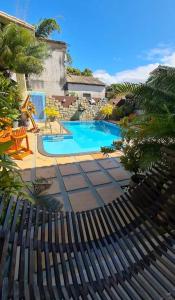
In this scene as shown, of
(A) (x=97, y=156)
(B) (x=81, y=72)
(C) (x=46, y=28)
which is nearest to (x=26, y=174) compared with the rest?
(A) (x=97, y=156)

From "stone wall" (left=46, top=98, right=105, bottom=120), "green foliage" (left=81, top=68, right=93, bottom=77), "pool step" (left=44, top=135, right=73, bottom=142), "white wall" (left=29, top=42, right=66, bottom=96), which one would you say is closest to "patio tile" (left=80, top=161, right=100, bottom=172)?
"pool step" (left=44, top=135, right=73, bottom=142)

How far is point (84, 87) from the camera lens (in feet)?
96.1

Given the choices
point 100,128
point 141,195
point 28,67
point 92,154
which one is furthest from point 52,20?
point 141,195

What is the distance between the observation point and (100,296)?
1.59 m

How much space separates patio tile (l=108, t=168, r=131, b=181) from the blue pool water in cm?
182

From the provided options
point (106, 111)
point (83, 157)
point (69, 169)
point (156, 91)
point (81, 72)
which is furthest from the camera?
point (81, 72)

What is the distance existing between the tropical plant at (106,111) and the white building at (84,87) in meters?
8.76

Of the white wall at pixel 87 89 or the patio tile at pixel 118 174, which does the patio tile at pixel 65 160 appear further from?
the white wall at pixel 87 89

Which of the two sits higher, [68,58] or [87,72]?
[87,72]

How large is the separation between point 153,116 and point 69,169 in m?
3.01

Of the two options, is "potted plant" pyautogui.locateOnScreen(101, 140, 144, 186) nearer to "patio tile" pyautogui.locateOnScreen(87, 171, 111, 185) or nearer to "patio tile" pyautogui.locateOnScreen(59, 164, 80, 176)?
"patio tile" pyautogui.locateOnScreen(87, 171, 111, 185)

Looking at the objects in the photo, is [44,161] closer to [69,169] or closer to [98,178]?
[69,169]

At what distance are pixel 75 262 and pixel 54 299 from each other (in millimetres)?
484

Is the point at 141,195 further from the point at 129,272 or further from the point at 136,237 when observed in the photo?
the point at 129,272
